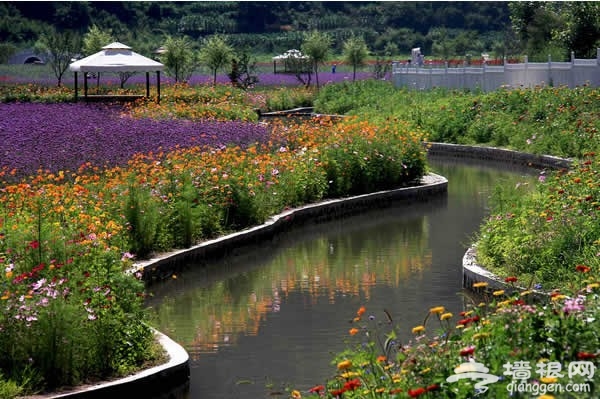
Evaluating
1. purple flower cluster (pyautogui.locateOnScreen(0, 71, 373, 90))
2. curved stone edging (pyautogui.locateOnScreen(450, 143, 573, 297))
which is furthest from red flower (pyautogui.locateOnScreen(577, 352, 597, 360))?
purple flower cluster (pyautogui.locateOnScreen(0, 71, 373, 90))

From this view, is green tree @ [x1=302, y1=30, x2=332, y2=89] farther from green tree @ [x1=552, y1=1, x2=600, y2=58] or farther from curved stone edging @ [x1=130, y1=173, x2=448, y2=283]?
curved stone edging @ [x1=130, y1=173, x2=448, y2=283]

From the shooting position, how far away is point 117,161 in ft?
64.3

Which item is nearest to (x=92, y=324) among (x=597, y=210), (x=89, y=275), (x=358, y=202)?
(x=89, y=275)

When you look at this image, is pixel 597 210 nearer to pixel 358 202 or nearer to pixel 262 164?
pixel 262 164

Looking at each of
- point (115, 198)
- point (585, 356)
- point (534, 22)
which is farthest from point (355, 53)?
point (585, 356)

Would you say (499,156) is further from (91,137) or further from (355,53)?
(355,53)

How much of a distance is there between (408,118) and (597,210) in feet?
79.4


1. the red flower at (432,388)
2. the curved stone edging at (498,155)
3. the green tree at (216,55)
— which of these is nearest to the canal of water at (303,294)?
the red flower at (432,388)

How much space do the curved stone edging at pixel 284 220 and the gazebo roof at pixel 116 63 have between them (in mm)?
16189

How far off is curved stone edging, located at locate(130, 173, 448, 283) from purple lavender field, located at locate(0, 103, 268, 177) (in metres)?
3.04

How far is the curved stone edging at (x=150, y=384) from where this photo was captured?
898cm

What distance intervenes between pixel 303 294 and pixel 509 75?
29410 millimetres

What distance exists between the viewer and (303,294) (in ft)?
44.7

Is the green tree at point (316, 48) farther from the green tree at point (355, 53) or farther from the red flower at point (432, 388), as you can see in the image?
Answer: the red flower at point (432, 388)
